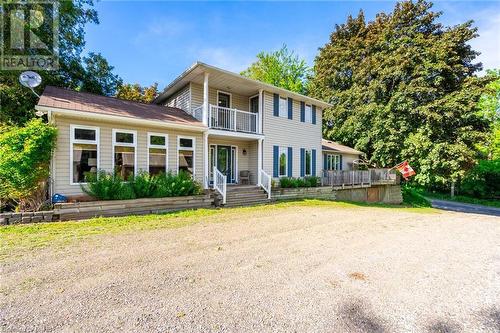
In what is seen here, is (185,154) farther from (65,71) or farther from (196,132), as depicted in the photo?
(65,71)

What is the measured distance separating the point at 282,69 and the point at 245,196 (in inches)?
890

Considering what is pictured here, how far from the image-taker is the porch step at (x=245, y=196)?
1109 centimetres

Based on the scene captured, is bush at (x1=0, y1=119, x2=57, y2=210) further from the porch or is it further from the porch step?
the porch step

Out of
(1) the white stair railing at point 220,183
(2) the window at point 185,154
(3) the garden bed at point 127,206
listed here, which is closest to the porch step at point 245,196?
(1) the white stair railing at point 220,183

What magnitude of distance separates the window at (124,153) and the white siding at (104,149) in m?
0.15

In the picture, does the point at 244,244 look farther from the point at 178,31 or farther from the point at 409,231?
the point at 178,31

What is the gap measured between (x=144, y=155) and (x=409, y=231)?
10.1m

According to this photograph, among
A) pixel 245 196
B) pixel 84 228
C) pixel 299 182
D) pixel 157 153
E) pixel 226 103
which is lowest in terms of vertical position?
pixel 84 228

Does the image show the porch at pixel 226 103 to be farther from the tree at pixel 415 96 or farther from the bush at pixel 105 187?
the tree at pixel 415 96

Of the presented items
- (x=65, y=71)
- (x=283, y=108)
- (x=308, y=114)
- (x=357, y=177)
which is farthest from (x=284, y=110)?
(x=65, y=71)

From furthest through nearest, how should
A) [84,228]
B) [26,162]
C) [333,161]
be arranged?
[333,161] < [26,162] < [84,228]

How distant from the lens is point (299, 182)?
46.6 ft

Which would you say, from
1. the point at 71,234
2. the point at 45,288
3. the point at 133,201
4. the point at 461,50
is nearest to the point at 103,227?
the point at 71,234

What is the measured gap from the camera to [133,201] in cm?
842
